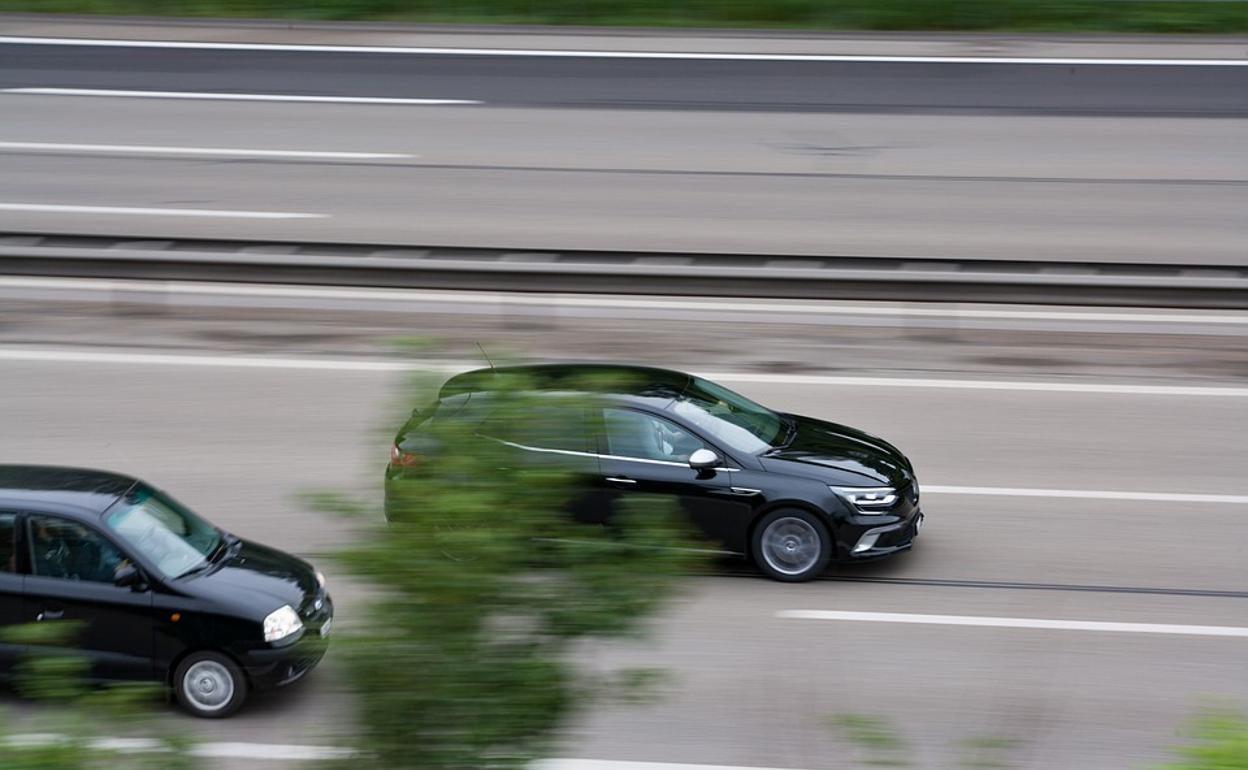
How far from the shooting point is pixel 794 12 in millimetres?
24703

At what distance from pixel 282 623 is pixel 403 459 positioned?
4405mm

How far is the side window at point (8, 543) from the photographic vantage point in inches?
321

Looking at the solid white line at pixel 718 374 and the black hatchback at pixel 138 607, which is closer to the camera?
the black hatchback at pixel 138 607

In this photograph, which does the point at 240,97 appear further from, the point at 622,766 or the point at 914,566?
the point at 622,766

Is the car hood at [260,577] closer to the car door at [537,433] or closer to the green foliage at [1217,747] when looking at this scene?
the car door at [537,433]

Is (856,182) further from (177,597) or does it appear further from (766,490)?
(177,597)

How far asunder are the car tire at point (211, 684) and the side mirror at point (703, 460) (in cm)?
349

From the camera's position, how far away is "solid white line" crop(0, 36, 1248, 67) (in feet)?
77.2

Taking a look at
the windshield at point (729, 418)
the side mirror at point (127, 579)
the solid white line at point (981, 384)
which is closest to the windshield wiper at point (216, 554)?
the side mirror at point (127, 579)

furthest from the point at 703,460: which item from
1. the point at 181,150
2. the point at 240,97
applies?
the point at 240,97

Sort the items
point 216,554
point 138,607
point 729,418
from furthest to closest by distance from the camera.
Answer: point 729,418
point 216,554
point 138,607

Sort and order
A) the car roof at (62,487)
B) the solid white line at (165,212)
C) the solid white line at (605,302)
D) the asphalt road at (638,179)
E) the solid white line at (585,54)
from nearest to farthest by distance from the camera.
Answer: the car roof at (62,487) → the solid white line at (605,302) → the asphalt road at (638,179) → the solid white line at (165,212) → the solid white line at (585,54)

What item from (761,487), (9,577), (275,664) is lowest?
(275,664)

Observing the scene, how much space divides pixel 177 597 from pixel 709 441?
3873mm
